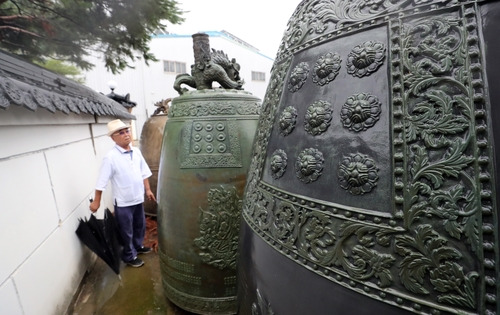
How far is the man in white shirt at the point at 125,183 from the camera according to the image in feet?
11.9

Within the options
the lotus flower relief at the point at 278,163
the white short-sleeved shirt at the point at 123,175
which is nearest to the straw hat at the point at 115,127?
the white short-sleeved shirt at the point at 123,175

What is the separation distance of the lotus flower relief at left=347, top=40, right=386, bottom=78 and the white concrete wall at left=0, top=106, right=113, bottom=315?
2.48 m

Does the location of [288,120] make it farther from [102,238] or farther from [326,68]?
[102,238]

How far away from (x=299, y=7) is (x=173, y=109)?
1.77 m

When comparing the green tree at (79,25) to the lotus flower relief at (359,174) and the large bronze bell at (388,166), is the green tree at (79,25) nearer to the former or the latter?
the large bronze bell at (388,166)

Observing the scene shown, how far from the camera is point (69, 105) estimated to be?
10.2 ft

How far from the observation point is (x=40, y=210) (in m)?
2.72

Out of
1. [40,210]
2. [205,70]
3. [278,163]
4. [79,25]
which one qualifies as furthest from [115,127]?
[79,25]

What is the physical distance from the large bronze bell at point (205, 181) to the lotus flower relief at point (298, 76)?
4.43ft

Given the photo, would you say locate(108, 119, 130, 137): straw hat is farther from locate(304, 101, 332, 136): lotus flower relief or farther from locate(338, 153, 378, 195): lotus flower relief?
locate(338, 153, 378, 195): lotus flower relief

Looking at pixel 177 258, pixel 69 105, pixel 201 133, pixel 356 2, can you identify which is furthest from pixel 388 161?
pixel 69 105

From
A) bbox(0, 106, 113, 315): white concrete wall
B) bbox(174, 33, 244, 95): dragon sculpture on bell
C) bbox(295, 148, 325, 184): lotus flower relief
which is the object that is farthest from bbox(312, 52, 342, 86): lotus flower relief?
bbox(0, 106, 113, 315): white concrete wall

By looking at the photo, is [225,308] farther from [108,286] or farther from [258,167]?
[258,167]

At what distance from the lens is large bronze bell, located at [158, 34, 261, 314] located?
251cm
